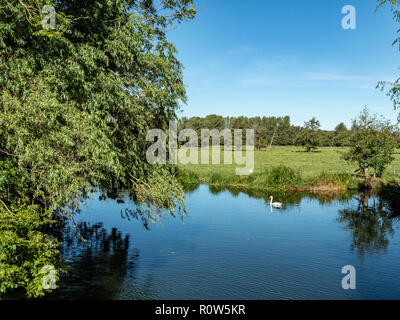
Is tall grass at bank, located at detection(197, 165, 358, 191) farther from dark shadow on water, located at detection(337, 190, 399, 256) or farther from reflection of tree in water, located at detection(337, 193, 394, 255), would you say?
reflection of tree in water, located at detection(337, 193, 394, 255)

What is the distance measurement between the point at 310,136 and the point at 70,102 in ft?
325

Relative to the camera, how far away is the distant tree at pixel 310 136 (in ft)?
341

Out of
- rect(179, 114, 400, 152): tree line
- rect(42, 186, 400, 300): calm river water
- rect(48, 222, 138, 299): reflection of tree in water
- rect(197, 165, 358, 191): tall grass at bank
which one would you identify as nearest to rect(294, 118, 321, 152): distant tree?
rect(179, 114, 400, 152): tree line

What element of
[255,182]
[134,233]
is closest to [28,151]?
[134,233]

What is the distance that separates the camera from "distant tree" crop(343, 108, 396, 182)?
37938 mm

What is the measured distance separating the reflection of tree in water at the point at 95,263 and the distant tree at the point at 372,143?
29017mm

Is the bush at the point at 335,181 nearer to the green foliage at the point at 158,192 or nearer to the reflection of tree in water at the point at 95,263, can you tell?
the reflection of tree in water at the point at 95,263

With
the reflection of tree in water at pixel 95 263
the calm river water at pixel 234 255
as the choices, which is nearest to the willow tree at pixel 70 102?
the reflection of tree in water at pixel 95 263

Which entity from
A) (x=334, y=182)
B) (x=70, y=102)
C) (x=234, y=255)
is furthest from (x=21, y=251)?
(x=334, y=182)

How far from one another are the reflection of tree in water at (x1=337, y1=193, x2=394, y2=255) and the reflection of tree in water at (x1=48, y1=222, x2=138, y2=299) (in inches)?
482

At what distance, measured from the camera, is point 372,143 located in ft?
125

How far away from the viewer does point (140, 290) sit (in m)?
13.7

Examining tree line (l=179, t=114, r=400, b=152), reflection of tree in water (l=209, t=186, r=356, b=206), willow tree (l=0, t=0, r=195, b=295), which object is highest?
tree line (l=179, t=114, r=400, b=152)
